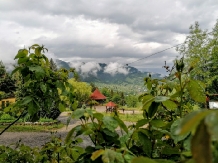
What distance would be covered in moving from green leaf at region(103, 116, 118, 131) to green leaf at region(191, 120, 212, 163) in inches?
16.6

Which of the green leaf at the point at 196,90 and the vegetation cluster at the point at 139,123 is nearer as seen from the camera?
the vegetation cluster at the point at 139,123

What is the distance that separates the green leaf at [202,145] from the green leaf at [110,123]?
422mm

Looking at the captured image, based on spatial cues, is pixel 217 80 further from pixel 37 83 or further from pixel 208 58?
pixel 37 83

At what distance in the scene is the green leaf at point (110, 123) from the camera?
66cm

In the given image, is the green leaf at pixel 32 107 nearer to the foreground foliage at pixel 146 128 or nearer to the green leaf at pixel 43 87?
the foreground foliage at pixel 146 128

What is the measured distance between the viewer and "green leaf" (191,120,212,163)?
0.76ft

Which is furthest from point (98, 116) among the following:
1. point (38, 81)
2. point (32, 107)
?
point (38, 81)

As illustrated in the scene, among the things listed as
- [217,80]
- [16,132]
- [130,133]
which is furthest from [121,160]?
[217,80]

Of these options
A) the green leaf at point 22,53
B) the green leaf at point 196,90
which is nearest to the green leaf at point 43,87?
the green leaf at point 22,53

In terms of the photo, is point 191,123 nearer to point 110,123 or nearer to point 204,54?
point 110,123

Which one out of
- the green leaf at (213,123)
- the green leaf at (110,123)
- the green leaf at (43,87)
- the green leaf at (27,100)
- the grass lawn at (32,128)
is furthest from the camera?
the grass lawn at (32,128)

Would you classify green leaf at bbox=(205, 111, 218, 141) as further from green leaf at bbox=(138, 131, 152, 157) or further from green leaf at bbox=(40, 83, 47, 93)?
green leaf at bbox=(40, 83, 47, 93)

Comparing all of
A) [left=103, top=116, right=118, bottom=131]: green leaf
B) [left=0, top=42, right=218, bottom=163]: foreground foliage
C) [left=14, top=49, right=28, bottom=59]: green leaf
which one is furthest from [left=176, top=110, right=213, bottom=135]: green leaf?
[left=14, top=49, right=28, bottom=59]: green leaf

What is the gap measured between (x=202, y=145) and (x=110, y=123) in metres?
0.44
